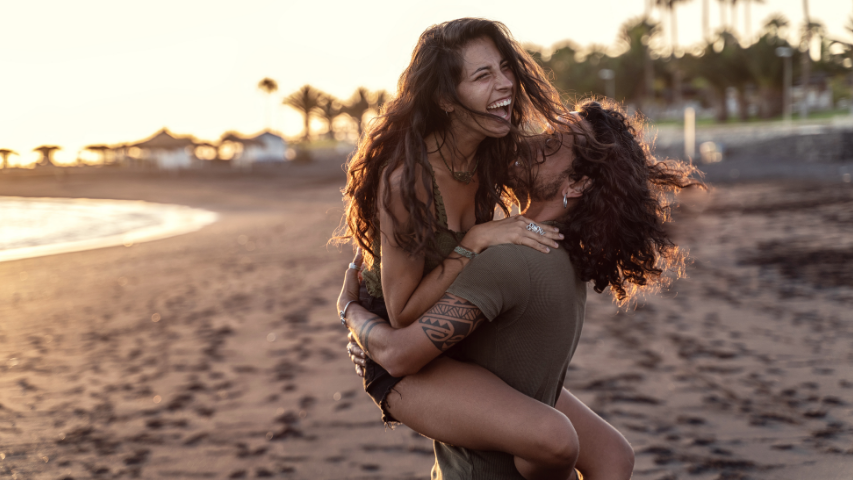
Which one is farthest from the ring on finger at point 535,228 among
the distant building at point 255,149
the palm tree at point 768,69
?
the distant building at point 255,149

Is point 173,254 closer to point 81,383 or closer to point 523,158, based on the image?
point 81,383

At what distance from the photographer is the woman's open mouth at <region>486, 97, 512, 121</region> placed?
1.97m

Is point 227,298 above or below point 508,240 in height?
below

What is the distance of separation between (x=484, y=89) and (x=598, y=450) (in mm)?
1259

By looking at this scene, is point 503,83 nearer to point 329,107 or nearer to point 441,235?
point 441,235

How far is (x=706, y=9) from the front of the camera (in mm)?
72125

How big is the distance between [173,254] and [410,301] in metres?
12.4

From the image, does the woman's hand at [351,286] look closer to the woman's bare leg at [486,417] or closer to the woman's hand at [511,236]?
the woman's bare leg at [486,417]

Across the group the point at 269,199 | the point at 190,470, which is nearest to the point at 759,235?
the point at 190,470

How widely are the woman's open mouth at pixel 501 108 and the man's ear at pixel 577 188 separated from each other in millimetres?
289

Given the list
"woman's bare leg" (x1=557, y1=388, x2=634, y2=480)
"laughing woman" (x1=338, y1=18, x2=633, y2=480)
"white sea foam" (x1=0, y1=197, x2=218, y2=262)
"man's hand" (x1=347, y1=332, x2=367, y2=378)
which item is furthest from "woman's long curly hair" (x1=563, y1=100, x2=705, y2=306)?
"white sea foam" (x1=0, y1=197, x2=218, y2=262)

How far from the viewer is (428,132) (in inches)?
80.4

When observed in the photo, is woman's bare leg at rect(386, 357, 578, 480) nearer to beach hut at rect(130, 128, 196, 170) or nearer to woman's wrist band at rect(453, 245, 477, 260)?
woman's wrist band at rect(453, 245, 477, 260)

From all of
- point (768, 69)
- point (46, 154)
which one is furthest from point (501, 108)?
point (46, 154)
